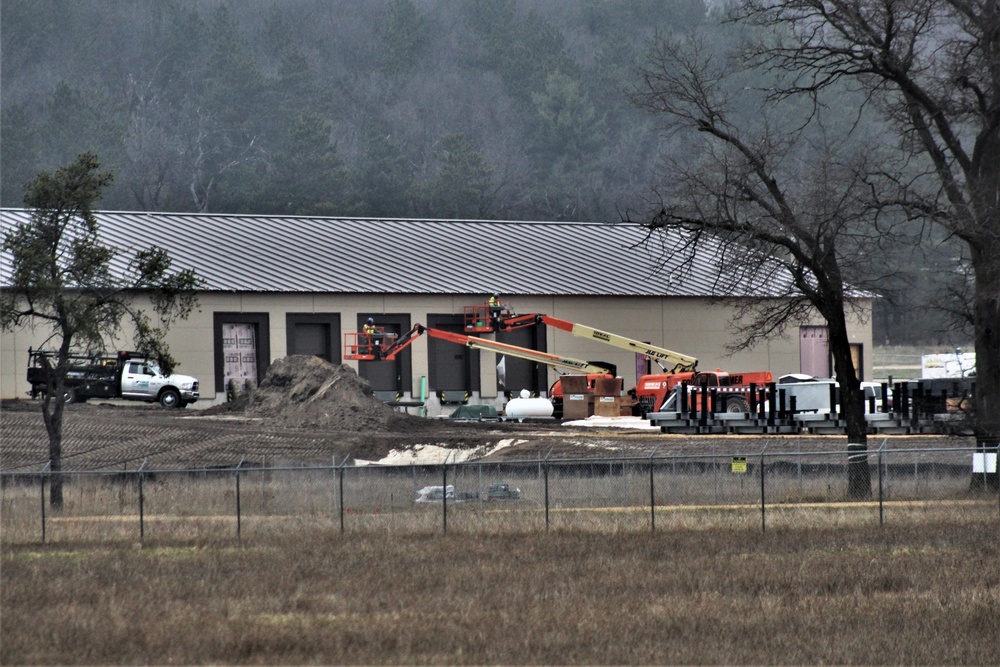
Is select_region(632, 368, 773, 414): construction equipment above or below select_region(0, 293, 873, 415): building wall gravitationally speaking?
below

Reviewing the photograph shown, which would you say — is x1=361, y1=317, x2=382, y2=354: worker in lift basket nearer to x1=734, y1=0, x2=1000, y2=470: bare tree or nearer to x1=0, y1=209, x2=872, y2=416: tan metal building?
Result: x1=0, y1=209, x2=872, y2=416: tan metal building

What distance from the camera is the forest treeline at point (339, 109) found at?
4624 inches

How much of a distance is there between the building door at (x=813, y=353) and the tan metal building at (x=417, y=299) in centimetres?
8

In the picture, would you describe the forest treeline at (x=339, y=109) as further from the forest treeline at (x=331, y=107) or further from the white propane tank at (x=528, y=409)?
the white propane tank at (x=528, y=409)

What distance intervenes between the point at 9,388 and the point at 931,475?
36890 millimetres

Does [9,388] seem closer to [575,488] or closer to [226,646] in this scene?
[575,488]

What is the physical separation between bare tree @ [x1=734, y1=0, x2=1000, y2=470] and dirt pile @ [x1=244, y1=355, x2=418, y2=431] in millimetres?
20249

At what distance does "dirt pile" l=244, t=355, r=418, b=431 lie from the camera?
47.7 m

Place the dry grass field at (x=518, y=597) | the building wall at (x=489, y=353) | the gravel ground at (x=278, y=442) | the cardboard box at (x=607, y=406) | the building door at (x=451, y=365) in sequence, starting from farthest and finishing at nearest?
the building door at (x=451, y=365) < the building wall at (x=489, y=353) < the cardboard box at (x=607, y=406) < the gravel ground at (x=278, y=442) < the dry grass field at (x=518, y=597)

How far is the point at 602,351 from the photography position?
208ft

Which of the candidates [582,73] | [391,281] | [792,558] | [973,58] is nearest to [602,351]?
[391,281]

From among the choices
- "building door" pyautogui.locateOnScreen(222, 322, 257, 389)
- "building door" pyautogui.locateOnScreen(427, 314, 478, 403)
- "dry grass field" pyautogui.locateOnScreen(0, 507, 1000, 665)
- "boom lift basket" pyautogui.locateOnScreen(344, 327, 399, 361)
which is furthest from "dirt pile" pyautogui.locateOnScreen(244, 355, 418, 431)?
"dry grass field" pyautogui.locateOnScreen(0, 507, 1000, 665)

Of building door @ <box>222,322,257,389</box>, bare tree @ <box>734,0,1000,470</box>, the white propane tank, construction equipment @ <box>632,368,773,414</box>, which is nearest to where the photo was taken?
bare tree @ <box>734,0,1000,470</box>

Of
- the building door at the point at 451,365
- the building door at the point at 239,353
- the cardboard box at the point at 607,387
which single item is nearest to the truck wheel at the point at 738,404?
the cardboard box at the point at 607,387
